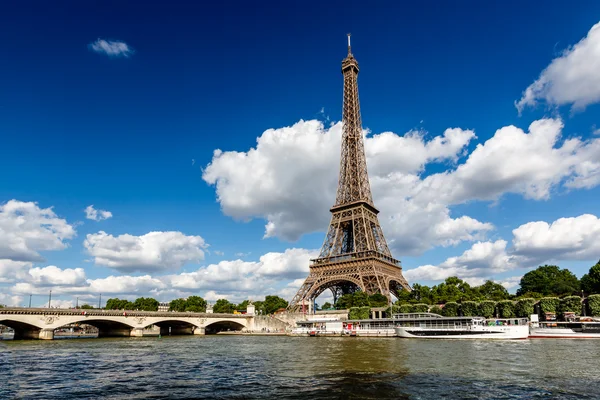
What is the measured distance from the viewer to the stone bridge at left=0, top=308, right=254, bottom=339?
63.4 metres

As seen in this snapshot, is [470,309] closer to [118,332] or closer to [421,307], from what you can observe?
[421,307]

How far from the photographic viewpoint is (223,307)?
519 ft

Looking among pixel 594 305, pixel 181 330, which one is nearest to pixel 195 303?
pixel 181 330

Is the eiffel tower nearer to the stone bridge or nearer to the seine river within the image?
the stone bridge

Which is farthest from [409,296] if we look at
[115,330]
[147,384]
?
[147,384]

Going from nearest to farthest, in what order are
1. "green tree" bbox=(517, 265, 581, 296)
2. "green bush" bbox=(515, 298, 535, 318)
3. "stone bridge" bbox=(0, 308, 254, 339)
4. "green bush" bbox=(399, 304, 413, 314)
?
"stone bridge" bbox=(0, 308, 254, 339), "green bush" bbox=(515, 298, 535, 318), "green bush" bbox=(399, 304, 413, 314), "green tree" bbox=(517, 265, 581, 296)

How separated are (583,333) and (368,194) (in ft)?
183

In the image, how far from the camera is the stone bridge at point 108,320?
208 feet

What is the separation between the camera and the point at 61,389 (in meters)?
22.3

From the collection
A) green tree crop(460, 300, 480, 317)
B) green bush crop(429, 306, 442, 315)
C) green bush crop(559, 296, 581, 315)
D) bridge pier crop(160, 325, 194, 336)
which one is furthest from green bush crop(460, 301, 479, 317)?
bridge pier crop(160, 325, 194, 336)

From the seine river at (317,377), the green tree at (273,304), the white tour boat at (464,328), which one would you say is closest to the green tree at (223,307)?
the green tree at (273,304)

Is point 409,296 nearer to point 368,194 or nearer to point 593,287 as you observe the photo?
point 368,194

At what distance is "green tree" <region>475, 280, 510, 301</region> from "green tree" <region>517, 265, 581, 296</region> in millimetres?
12751

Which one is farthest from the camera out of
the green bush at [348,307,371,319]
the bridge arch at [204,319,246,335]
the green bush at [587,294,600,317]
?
the bridge arch at [204,319,246,335]
